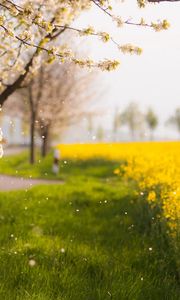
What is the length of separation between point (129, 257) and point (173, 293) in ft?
5.31

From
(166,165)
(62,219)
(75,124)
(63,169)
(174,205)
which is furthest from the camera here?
(75,124)

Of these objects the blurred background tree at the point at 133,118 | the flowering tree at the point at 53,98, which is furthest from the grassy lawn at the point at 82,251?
the blurred background tree at the point at 133,118

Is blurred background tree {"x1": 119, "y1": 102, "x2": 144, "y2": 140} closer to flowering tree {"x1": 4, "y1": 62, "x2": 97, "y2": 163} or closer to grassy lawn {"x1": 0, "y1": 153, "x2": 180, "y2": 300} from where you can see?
flowering tree {"x1": 4, "y1": 62, "x2": 97, "y2": 163}

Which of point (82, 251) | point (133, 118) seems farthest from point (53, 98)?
point (133, 118)

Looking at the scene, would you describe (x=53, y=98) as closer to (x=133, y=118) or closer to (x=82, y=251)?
(x=82, y=251)

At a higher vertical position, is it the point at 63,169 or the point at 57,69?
the point at 57,69

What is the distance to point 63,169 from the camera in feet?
82.5

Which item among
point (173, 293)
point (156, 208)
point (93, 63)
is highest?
point (93, 63)

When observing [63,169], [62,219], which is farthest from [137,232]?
[63,169]

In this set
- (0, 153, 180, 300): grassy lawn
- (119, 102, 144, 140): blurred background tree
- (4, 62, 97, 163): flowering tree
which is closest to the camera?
(0, 153, 180, 300): grassy lawn

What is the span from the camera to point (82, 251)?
9.11 metres

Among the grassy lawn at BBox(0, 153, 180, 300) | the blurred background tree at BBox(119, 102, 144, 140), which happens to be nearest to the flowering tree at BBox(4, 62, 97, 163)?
the grassy lawn at BBox(0, 153, 180, 300)

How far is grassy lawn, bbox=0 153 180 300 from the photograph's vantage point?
7551mm

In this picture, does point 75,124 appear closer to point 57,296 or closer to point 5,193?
point 5,193
